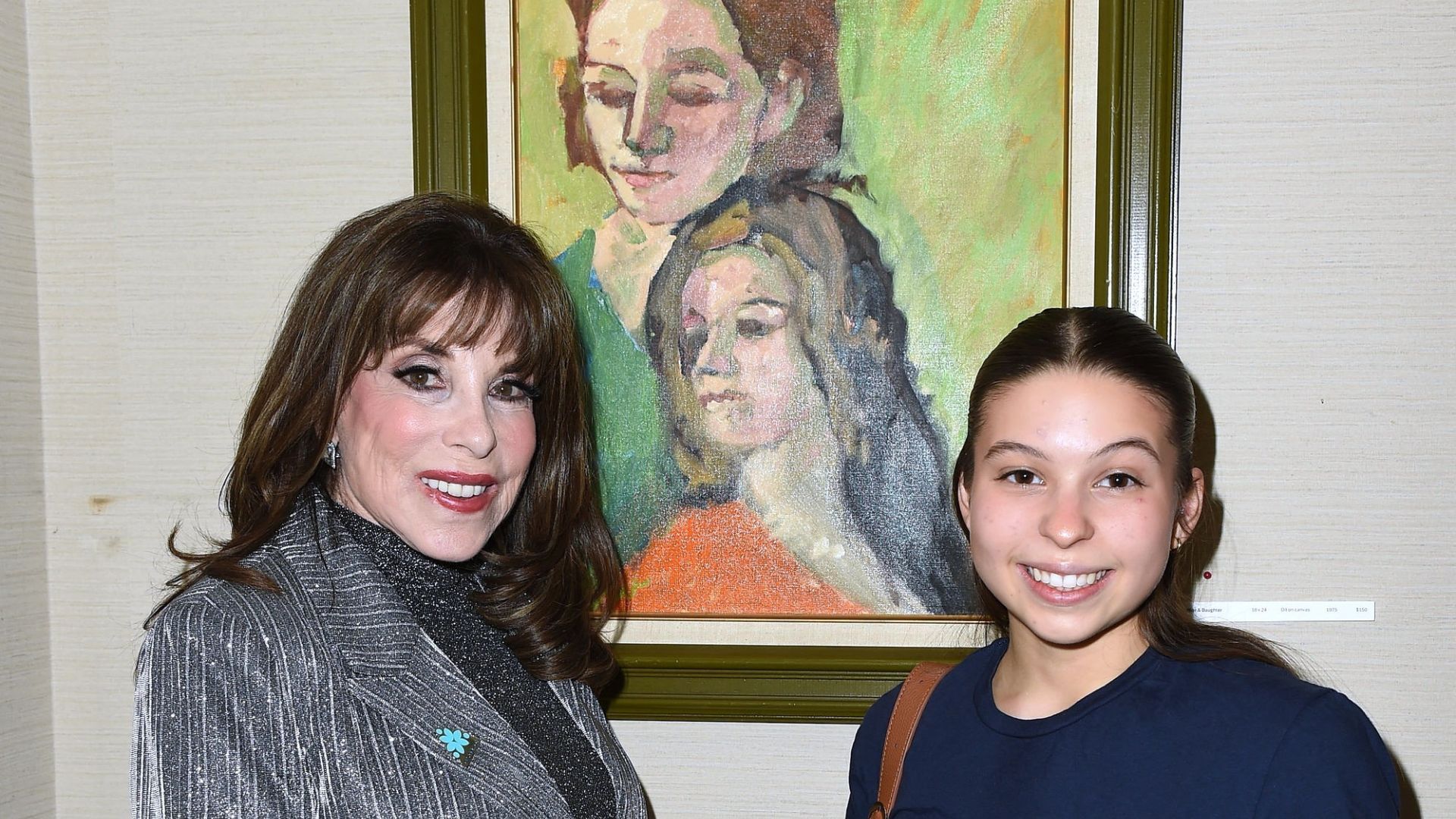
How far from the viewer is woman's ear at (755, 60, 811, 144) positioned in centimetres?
196

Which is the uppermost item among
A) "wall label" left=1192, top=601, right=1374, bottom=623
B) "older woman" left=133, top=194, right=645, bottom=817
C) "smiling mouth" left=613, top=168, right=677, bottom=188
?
"smiling mouth" left=613, top=168, right=677, bottom=188

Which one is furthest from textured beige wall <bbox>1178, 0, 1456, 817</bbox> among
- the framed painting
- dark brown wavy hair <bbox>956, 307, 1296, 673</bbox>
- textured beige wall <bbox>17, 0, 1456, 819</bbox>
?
dark brown wavy hair <bbox>956, 307, 1296, 673</bbox>

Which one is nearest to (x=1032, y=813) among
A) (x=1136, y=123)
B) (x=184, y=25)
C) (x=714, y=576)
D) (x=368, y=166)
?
(x=714, y=576)

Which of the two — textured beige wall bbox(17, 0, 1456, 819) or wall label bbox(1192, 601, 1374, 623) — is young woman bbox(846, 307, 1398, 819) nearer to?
wall label bbox(1192, 601, 1374, 623)

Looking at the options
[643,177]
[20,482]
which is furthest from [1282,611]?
[20,482]

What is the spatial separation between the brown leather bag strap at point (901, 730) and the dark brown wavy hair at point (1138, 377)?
1.09 ft

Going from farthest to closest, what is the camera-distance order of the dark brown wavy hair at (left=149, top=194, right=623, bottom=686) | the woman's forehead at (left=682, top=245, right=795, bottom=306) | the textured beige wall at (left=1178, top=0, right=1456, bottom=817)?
the woman's forehead at (left=682, top=245, right=795, bottom=306) < the textured beige wall at (left=1178, top=0, right=1456, bottom=817) < the dark brown wavy hair at (left=149, top=194, right=623, bottom=686)

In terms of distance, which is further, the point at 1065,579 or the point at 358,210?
the point at 358,210

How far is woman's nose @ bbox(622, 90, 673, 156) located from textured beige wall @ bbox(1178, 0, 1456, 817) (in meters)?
0.91

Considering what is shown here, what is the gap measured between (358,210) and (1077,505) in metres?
1.43

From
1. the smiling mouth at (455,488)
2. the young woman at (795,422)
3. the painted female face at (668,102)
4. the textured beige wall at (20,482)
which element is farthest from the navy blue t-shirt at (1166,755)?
the textured beige wall at (20,482)

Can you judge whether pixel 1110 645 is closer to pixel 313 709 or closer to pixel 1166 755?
pixel 1166 755

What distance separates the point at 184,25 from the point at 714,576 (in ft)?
4.74

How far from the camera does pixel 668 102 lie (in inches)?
78.3
